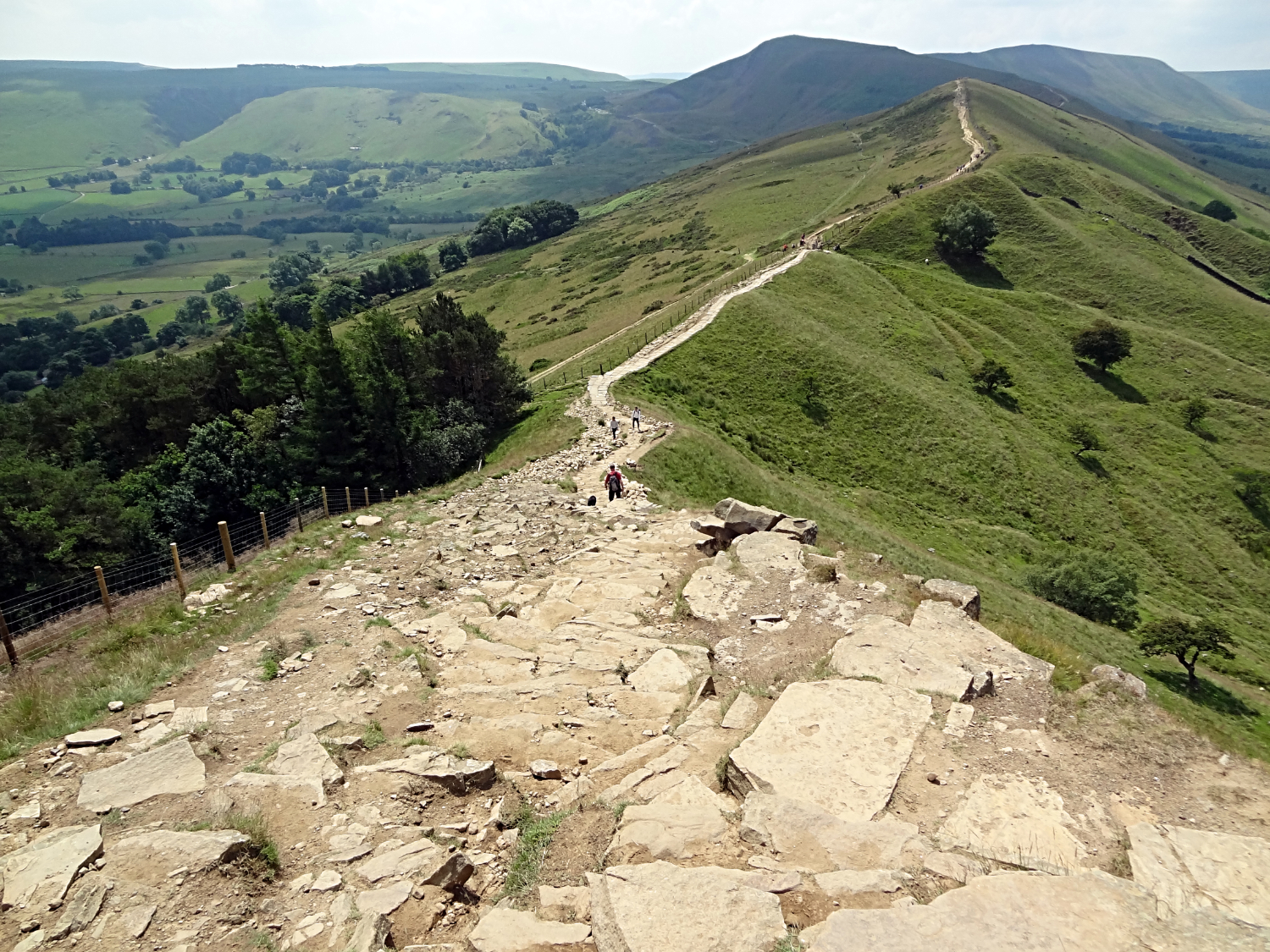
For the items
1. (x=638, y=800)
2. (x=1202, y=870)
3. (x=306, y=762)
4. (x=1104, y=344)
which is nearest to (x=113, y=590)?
(x=306, y=762)

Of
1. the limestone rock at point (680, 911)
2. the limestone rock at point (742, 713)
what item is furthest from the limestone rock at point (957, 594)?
the limestone rock at point (680, 911)

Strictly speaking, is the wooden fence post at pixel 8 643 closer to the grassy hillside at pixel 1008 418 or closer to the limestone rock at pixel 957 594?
the grassy hillside at pixel 1008 418

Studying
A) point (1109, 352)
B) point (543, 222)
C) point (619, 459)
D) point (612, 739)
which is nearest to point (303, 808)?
point (612, 739)

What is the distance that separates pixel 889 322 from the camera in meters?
65.4

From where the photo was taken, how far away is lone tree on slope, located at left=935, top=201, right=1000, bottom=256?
7850 centimetres

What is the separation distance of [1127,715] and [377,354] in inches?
1696

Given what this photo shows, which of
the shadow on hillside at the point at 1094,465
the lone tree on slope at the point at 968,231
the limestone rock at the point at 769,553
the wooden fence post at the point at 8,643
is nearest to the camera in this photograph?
the wooden fence post at the point at 8,643

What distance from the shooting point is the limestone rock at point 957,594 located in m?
17.9

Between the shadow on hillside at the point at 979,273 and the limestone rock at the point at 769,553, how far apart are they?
68948 mm

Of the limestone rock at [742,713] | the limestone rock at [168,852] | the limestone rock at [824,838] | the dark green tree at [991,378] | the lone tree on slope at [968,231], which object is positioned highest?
the lone tree on slope at [968,231]

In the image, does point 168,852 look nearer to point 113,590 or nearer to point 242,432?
point 113,590

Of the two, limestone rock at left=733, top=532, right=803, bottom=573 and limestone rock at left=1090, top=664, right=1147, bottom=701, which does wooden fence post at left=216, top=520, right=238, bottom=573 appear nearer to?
limestone rock at left=733, top=532, right=803, bottom=573

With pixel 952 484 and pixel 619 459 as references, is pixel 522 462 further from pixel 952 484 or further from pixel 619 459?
pixel 952 484

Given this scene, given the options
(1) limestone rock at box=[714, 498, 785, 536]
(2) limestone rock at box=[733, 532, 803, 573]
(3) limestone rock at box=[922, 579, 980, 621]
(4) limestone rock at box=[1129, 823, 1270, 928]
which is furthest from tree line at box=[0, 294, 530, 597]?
(4) limestone rock at box=[1129, 823, 1270, 928]
